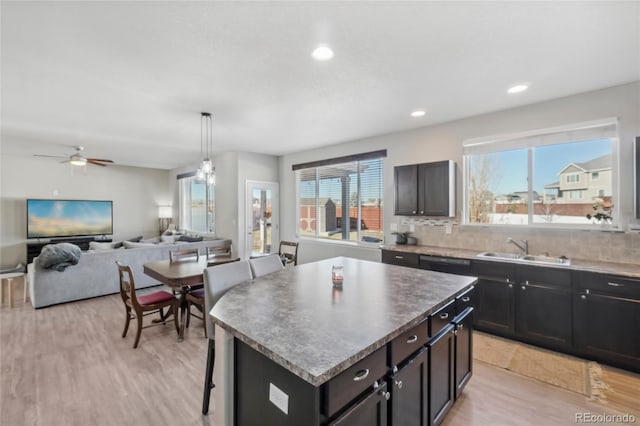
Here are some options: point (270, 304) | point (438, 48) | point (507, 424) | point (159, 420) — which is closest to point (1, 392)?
point (159, 420)

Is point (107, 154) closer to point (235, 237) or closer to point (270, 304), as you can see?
point (235, 237)

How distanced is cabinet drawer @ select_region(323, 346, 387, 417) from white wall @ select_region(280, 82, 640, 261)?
3.09m

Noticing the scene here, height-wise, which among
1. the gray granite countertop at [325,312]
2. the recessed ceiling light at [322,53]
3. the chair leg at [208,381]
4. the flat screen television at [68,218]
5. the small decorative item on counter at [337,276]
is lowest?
the chair leg at [208,381]

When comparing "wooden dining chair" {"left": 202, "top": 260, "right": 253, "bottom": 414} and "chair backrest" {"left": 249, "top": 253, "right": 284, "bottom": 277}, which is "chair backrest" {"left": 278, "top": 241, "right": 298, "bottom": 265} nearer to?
"chair backrest" {"left": 249, "top": 253, "right": 284, "bottom": 277}

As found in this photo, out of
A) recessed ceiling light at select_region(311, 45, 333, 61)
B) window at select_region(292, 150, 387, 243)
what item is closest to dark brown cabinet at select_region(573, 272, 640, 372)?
window at select_region(292, 150, 387, 243)

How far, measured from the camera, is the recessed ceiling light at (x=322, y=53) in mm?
2190

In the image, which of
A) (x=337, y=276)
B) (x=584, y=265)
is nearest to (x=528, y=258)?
(x=584, y=265)

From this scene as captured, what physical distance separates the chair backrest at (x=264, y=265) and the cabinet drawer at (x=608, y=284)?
2.84 meters

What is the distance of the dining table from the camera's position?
295 cm

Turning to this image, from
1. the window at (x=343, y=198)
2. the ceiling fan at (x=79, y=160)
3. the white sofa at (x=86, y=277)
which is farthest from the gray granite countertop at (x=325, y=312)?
the ceiling fan at (x=79, y=160)

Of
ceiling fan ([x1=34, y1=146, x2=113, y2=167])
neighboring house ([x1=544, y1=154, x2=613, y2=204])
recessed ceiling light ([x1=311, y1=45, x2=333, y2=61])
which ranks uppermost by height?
recessed ceiling light ([x1=311, y1=45, x2=333, y2=61])

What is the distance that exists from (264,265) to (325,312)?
113 centimetres

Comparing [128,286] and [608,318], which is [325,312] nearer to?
[128,286]

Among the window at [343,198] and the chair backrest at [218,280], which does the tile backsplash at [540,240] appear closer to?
the window at [343,198]
